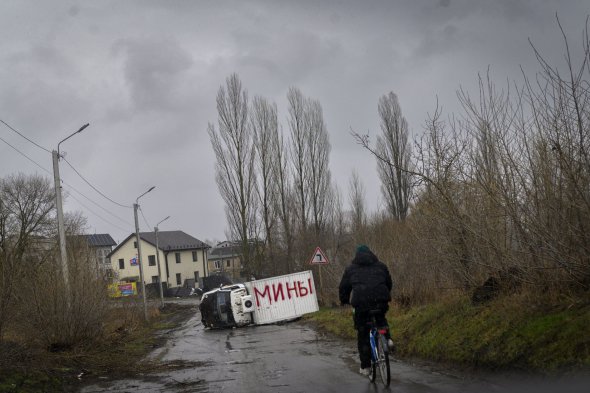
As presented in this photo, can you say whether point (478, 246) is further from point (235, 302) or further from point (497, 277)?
point (235, 302)

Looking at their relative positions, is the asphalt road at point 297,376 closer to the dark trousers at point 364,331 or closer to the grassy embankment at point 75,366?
the dark trousers at point 364,331

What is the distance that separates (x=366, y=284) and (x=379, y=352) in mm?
905

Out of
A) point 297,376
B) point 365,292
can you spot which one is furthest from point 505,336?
point 297,376

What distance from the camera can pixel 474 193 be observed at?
1156cm

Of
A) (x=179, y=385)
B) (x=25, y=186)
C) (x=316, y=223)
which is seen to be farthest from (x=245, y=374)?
(x=25, y=186)

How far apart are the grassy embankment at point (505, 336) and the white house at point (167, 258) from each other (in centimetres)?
8395

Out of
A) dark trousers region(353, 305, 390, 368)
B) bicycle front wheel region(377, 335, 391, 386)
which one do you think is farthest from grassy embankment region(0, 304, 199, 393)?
bicycle front wheel region(377, 335, 391, 386)

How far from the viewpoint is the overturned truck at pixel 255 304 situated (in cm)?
2789

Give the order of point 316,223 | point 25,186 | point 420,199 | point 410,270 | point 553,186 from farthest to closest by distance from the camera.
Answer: point 25,186 < point 316,223 < point 410,270 < point 420,199 < point 553,186

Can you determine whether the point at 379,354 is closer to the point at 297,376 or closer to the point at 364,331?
the point at 364,331

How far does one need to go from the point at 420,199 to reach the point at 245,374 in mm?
5494

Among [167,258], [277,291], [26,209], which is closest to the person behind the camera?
[277,291]

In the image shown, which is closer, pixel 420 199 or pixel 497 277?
pixel 497 277

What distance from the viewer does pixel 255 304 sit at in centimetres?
2800
